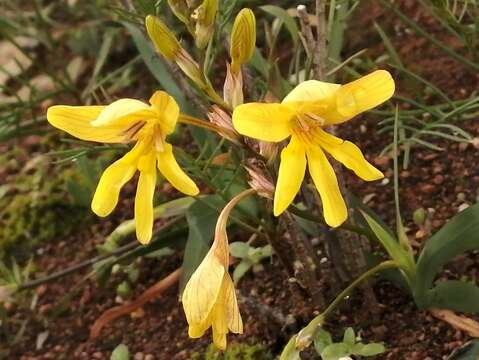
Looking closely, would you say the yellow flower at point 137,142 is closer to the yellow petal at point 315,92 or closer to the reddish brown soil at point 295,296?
the yellow petal at point 315,92

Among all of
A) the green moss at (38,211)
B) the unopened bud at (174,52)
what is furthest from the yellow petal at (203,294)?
the green moss at (38,211)

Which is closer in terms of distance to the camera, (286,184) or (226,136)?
(286,184)

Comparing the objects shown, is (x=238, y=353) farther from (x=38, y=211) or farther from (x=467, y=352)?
(x=38, y=211)

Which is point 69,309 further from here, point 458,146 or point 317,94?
point 317,94

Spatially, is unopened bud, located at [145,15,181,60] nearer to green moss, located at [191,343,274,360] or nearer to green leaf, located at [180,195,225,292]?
A: green leaf, located at [180,195,225,292]

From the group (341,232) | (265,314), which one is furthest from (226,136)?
(265,314)

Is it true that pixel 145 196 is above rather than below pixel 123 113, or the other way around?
below

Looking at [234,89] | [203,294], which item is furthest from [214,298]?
[234,89]
